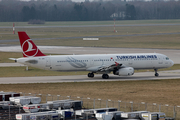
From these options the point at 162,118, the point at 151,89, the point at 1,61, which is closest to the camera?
the point at 162,118

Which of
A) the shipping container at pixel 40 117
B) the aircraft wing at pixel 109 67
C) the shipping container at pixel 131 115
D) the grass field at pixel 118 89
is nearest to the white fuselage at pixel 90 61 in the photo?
the aircraft wing at pixel 109 67

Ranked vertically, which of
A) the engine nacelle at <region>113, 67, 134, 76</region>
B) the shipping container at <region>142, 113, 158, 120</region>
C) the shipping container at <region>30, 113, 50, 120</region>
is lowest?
the shipping container at <region>142, 113, 158, 120</region>

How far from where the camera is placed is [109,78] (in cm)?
6844

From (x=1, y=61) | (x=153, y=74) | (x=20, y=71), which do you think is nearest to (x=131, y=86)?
(x=153, y=74)

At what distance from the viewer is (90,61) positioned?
2653 inches

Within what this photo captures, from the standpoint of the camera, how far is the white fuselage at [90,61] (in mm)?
64625

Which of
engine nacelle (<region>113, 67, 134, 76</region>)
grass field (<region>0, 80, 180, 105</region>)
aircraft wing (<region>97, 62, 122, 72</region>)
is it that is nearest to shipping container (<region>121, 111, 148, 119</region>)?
grass field (<region>0, 80, 180, 105</region>)

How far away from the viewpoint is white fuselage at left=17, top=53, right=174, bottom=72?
6462 centimetres

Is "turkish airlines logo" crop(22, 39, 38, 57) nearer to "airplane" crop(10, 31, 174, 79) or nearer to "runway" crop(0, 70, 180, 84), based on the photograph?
"airplane" crop(10, 31, 174, 79)

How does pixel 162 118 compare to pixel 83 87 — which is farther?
pixel 83 87

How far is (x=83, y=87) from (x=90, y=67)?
11.3 m

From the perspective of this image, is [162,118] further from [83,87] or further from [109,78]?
[109,78]

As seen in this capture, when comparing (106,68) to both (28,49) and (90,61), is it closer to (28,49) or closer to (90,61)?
(90,61)

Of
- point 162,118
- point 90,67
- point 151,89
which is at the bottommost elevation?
point 162,118
